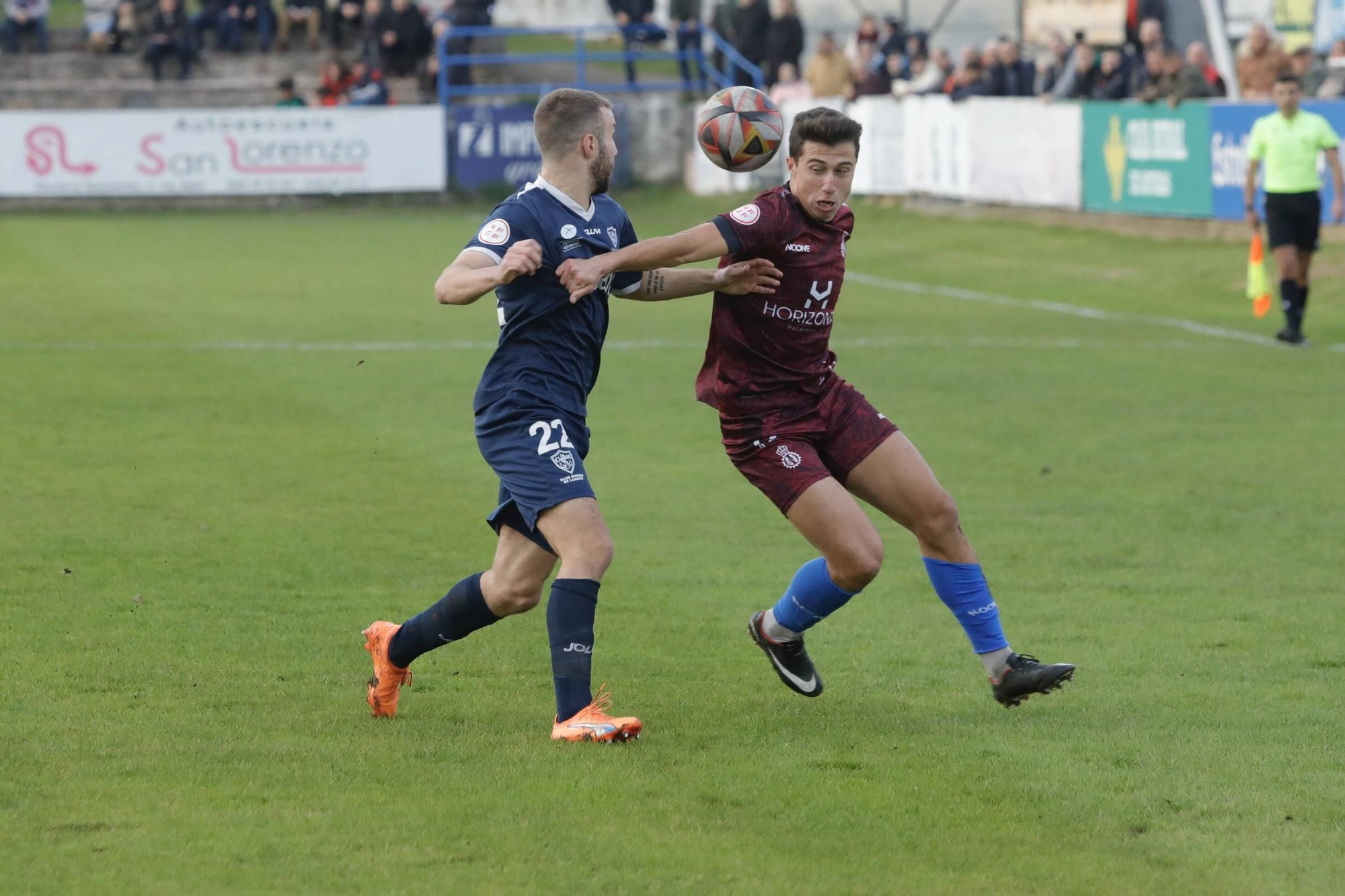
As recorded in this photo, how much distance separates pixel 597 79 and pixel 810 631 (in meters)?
33.5

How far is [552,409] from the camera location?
5.66 metres

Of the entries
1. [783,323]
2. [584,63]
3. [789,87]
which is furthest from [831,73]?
[783,323]

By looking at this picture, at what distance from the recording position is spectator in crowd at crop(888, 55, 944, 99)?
29938 millimetres

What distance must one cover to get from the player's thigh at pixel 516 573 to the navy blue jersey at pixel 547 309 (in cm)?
42

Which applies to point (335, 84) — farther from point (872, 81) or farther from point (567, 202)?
point (567, 202)

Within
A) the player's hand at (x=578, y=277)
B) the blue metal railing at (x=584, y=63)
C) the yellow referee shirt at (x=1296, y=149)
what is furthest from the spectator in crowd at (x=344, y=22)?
the player's hand at (x=578, y=277)

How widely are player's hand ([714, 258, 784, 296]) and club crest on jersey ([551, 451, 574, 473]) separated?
0.78 metres

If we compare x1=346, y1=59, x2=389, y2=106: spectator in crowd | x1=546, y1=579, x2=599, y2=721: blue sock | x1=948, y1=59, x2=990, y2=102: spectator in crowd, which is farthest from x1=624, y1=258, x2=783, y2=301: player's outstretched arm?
x1=346, y1=59, x2=389, y2=106: spectator in crowd

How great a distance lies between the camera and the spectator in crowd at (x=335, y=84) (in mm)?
35281

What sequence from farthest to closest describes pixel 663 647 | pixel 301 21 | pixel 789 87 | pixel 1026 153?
pixel 301 21 < pixel 789 87 < pixel 1026 153 < pixel 663 647

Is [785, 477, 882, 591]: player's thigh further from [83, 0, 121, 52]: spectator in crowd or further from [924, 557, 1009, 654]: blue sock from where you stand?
[83, 0, 121, 52]: spectator in crowd

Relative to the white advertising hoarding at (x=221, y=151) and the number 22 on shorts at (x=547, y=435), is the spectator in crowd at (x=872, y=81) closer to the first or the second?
the white advertising hoarding at (x=221, y=151)

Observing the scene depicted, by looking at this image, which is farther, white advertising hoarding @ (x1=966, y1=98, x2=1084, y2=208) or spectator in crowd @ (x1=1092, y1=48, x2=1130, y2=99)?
white advertising hoarding @ (x1=966, y1=98, x2=1084, y2=208)

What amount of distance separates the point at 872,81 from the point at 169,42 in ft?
49.2
